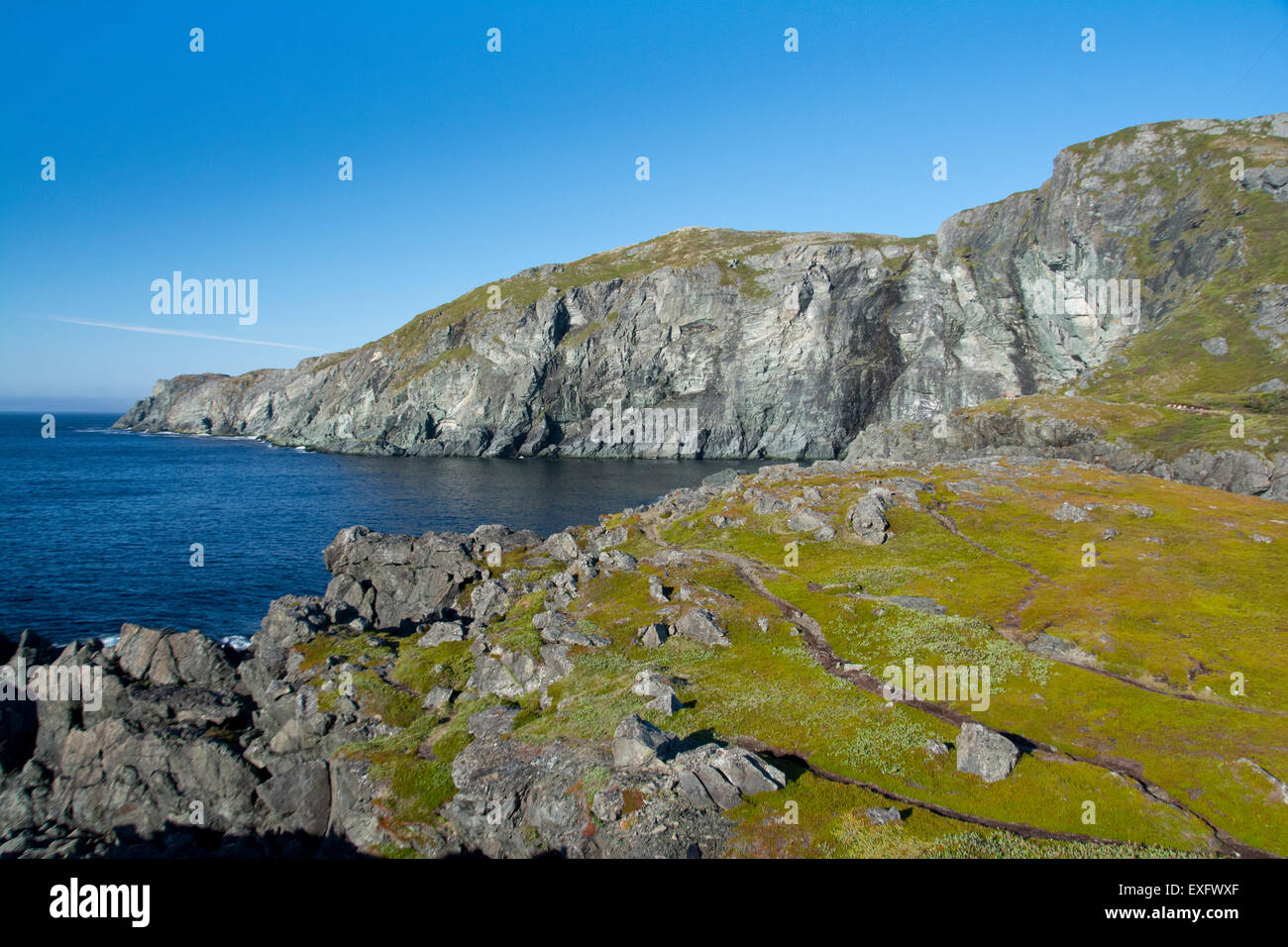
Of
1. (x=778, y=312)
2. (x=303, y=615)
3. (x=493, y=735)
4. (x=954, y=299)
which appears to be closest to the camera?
(x=493, y=735)

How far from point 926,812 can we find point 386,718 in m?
29.5

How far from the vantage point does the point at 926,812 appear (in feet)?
80.3

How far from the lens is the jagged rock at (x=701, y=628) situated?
42094 mm

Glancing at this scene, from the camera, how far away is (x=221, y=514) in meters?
110

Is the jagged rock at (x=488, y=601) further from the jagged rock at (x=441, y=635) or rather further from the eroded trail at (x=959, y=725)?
the eroded trail at (x=959, y=725)

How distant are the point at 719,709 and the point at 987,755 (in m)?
12.2

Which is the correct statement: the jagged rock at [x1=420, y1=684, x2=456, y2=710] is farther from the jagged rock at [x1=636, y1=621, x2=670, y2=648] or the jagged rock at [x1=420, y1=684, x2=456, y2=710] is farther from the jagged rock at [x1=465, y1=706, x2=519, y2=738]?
the jagged rock at [x1=636, y1=621, x2=670, y2=648]

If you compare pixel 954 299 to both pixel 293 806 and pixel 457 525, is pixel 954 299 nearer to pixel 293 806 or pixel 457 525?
pixel 457 525

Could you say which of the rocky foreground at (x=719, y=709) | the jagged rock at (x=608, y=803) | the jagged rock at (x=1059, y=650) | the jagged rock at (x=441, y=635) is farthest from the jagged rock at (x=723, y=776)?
the jagged rock at (x=441, y=635)

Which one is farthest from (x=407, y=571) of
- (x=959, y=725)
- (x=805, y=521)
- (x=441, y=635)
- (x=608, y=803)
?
(x=959, y=725)

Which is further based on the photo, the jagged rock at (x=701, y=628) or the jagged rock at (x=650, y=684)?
the jagged rock at (x=701, y=628)

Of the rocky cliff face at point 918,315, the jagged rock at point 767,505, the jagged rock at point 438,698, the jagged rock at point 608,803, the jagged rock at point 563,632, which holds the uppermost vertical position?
the rocky cliff face at point 918,315

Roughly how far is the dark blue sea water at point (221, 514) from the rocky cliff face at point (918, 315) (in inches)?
938
